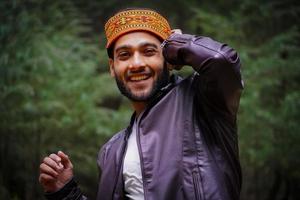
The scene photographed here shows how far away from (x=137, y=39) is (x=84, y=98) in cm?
450

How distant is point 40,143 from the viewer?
6.13m

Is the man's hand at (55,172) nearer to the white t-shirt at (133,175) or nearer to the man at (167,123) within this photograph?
the man at (167,123)

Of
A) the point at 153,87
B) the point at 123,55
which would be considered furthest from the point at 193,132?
the point at 123,55

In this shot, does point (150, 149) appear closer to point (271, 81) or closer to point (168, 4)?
point (271, 81)

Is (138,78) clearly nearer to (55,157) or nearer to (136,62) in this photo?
(136,62)

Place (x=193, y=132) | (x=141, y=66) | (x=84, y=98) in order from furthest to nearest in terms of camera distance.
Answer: (x=84, y=98), (x=141, y=66), (x=193, y=132)

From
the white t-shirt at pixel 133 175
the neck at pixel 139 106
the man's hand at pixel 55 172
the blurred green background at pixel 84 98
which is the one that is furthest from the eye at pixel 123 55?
the blurred green background at pixel 84 98

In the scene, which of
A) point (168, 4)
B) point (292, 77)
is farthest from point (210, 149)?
point (168, 4)

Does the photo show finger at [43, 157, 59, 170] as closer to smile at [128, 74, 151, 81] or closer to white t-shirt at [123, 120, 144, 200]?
white t-shirt at [123, 120, 144, 200]

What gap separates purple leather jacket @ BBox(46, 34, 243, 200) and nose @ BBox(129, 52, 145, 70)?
0.64 feet

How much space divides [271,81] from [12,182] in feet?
15.7

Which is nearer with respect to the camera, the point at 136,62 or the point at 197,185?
the point at 197,185

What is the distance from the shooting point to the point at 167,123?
6.59 ft

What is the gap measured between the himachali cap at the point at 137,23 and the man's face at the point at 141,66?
4 cm
